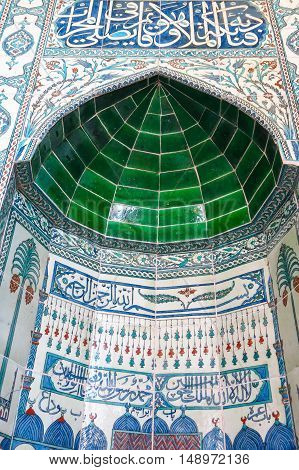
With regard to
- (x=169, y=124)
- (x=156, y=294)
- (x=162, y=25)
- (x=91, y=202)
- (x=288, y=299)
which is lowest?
(x=288, y=299)

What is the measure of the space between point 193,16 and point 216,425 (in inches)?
152

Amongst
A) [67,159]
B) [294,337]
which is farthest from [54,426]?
[67,159]

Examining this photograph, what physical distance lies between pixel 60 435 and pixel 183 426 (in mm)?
881

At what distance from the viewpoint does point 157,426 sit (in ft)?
12.2

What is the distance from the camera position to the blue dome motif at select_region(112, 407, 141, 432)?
3.69 meters

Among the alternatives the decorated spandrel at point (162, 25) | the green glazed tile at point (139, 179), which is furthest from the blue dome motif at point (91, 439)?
the decorated spandrel at point (162, 25)

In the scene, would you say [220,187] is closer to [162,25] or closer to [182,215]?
[182,215]

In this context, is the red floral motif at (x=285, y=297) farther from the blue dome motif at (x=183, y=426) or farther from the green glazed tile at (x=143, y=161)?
the green glazed tile at (x=143, y=161)

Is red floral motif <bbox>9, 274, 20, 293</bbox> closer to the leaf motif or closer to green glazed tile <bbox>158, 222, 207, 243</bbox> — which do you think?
the leaf motif

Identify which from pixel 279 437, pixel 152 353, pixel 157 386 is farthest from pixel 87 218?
pixel 279 437

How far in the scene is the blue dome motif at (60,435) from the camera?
3492mm

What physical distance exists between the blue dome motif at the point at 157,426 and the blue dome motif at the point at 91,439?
306 mm

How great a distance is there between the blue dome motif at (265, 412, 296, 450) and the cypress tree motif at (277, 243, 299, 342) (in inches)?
29.0

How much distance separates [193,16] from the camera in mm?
5113
